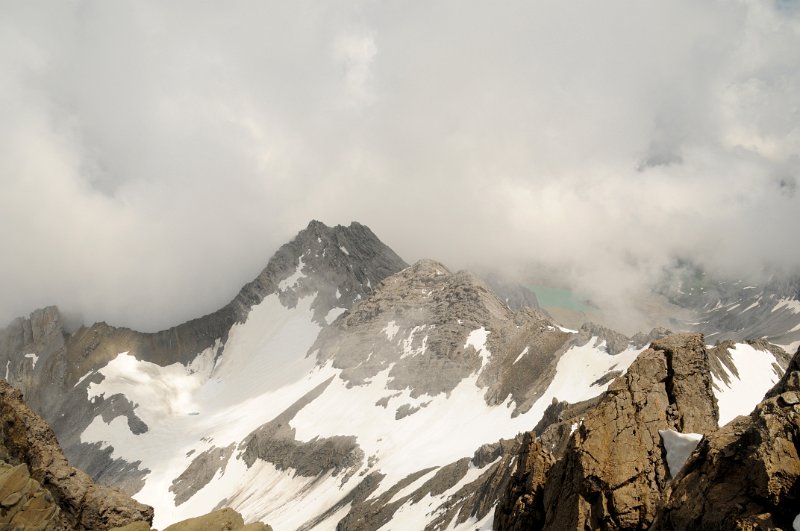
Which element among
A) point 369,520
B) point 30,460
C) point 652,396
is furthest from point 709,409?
point 369,520

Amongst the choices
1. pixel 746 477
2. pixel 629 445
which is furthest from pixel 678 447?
pixel 746 477

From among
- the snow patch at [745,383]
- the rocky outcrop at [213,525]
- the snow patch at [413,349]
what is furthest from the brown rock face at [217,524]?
the snow patch at [413,349]

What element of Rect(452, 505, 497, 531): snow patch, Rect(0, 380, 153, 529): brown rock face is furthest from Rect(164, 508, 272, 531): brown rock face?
Rect(452, 505, 497, 531): snow patch

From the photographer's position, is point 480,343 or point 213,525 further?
point 480,343

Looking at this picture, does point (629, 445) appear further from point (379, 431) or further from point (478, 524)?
point (379, 431)

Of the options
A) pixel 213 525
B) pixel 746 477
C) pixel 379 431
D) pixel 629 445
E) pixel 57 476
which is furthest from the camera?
pixel 379 431

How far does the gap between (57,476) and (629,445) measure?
91.9ft

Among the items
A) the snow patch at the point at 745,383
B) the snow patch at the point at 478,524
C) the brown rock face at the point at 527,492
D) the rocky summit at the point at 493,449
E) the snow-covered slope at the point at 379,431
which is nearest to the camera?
the rocky summit at the point at 493,449

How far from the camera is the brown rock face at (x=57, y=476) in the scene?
107 feet

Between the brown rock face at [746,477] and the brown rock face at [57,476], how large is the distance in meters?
26.1

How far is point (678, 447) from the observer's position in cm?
2412

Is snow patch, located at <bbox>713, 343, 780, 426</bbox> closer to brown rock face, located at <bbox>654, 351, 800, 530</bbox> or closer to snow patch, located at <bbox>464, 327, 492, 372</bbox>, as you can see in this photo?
brown rock face, located at <bbox>654, 351, 800, 530</bbox>

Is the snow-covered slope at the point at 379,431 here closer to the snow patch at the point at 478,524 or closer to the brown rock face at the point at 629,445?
the snow patch at the point at 478,524

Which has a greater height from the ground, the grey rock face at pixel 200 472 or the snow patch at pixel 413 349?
the snow patch at pixel 413 349
